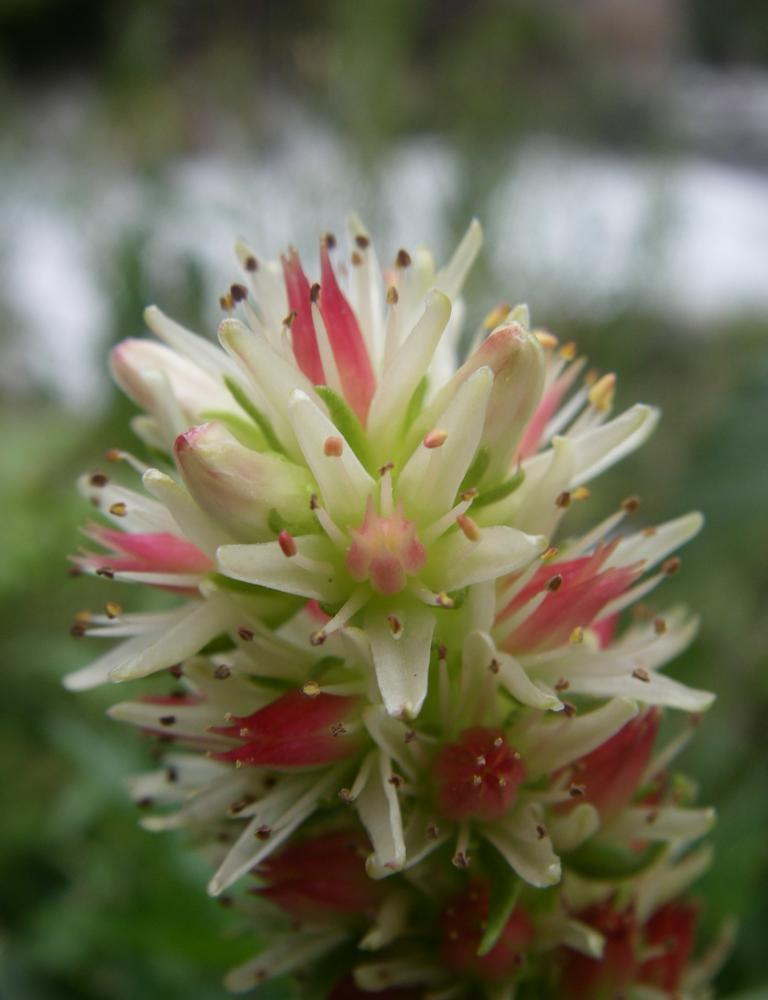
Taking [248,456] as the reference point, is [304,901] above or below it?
below

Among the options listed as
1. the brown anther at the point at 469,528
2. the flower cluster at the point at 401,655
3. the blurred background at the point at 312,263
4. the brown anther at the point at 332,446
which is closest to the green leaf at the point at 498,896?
the flower cluster at the point at 401,655

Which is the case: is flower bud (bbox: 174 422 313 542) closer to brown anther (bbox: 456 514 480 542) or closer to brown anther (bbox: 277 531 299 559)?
brown anther (bbox: 277 531 299 559)

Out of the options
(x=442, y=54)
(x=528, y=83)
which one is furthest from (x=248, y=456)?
(x=442, y=54)

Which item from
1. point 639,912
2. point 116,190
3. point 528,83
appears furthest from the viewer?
point 528,83

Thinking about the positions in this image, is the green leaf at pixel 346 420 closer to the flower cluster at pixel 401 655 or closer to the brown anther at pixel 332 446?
the flower cluster at pixel 401 655

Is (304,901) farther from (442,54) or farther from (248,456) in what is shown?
(442,54)

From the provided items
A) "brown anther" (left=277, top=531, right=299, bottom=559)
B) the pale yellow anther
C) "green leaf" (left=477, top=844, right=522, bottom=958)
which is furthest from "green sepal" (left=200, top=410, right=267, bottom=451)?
"green leaf" (left=477, top=844, right=522, bottom=958)

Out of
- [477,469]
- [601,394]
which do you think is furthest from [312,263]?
[477,469]
